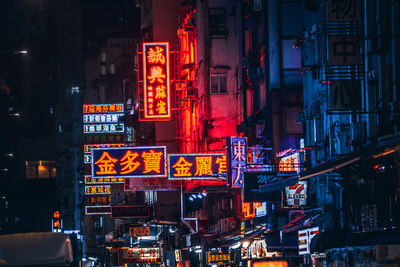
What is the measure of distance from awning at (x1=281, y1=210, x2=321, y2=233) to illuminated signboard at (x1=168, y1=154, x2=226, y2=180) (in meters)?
7.94

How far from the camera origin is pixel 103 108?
243ft

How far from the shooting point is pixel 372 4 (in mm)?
19938

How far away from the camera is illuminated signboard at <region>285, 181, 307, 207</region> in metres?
25.3

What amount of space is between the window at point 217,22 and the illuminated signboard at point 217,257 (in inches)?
561

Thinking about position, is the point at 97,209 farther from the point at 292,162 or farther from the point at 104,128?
the point at 292,162

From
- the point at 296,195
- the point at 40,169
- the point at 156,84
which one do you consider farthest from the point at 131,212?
the point at 40,169

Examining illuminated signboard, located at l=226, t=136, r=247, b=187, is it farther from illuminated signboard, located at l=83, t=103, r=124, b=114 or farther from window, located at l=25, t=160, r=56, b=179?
window, located at l=25, t=160, r=56, b=179

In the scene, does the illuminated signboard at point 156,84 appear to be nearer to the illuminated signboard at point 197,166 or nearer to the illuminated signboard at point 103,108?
the illuminated signboard at point 197,166

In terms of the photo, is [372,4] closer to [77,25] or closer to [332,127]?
[332,127]

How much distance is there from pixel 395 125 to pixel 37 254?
9565 mm

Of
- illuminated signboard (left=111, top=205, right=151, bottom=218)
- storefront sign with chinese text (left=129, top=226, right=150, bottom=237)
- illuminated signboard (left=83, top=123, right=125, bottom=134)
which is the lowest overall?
storefront sign with chinese text (left=129, top=226, right=150, bottom=237)

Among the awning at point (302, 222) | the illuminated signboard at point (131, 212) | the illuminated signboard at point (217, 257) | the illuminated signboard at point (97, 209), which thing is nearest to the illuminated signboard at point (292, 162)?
the awning at point (302, 222)

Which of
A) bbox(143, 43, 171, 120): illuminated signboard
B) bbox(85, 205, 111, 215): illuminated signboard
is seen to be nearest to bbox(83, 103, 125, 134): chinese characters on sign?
bbox(85, 205, 111, 215): illuminated signboard

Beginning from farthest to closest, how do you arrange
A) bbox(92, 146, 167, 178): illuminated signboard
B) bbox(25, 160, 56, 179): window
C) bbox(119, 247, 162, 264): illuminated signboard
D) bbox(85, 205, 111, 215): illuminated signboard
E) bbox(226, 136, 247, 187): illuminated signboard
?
bbox(25, 160, 56, 179): window
bbox(85, 205, 111, 215): illuminated signboard
bbox(119, 247, 162, 264): illuminated signboard
bbox(92, 146, 167, 178): illuminated signboard
bbox(226, 136, 247, 187): illuminated signboard
